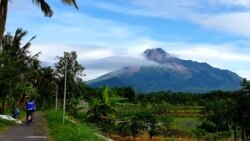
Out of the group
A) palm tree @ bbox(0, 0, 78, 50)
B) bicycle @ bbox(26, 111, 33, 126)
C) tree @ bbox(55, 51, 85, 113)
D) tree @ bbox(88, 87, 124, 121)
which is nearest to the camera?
palm tree @ bbox(0, 0, 78, 50)

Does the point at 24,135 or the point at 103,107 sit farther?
the point at 103,107

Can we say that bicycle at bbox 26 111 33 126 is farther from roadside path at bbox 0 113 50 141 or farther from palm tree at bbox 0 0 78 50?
palm tree at bbox 0 0 78 50

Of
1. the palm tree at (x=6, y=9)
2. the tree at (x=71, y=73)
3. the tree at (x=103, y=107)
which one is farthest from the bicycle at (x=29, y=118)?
the tree at (x=71, y=73)

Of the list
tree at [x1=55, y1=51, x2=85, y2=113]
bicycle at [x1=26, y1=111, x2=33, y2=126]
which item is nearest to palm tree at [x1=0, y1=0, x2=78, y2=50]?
bicycle at [x1=26, y1=111, x2=33, y2=126]

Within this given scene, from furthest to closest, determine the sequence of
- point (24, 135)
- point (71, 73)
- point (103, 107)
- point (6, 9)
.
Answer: point (71, 73) → point (103, 107) → point (24, 135) → point (6, 9)

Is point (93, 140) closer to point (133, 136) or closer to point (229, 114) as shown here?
point (133, 136)

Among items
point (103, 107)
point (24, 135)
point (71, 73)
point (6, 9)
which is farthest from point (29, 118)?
point (71, 73)

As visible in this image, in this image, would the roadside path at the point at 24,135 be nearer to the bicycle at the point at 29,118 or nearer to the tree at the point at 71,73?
the bicycle at the point at 29,118

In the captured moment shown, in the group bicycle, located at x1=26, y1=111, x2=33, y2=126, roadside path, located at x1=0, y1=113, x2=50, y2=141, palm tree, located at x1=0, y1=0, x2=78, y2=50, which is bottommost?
roadside path, located at x1=0, y1=113, x2=50, y2=141

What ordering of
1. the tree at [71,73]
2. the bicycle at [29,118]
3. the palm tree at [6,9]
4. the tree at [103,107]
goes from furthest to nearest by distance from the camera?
1. the tree at [71,73]
2. the tree at [103,107]
3. the bicycle at [29,118]
4. the palm tree at [6,9]

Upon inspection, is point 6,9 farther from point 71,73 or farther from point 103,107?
point 71,73

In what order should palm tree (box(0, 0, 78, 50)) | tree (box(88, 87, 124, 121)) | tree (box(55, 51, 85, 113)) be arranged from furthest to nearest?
tree (box(55, 51, 85, 113)) → tree (box(88, 87, 124, 121)) → palm tree (box(0, 0, 78, 50))

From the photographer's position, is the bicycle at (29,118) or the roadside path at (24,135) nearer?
the roadside path at (24,135)

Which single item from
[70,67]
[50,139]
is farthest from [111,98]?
[70,67]
